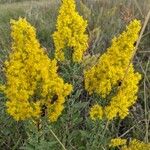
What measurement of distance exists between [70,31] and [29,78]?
517 mm

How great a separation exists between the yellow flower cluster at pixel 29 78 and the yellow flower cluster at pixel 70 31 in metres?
0.34

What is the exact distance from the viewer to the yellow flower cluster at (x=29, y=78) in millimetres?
2977

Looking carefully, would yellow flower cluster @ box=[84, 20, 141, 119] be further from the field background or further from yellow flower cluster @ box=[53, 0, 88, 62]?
yellow flower cluster @ box=[53, 0, 88, 62]

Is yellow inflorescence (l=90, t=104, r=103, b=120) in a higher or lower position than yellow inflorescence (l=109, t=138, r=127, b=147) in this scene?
higher

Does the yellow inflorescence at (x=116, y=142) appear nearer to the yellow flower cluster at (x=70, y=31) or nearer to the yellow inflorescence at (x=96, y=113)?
the yellow inflorescence at (x=96, y=113)

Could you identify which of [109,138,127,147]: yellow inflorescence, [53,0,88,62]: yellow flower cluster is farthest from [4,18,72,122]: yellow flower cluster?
[109,138,127,147]: yellow inflorescence

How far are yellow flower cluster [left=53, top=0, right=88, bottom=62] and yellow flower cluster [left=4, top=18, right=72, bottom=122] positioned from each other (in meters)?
0.34

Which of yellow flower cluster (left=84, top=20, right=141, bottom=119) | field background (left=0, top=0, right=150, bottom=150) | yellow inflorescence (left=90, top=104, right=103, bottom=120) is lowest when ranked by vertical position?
field background (left=0, top=0, right=150, bottom=150)

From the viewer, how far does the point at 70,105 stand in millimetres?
3551

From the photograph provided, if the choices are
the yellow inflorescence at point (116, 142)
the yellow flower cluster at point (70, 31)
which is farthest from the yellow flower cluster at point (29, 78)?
the yellow inflorescence at point (116, 142)

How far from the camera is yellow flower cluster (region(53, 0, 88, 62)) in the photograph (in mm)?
3330

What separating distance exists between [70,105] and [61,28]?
0.56m

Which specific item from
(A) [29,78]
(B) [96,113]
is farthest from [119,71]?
(A) [29,78]

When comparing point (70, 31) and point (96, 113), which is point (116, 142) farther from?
point (70, 31)
